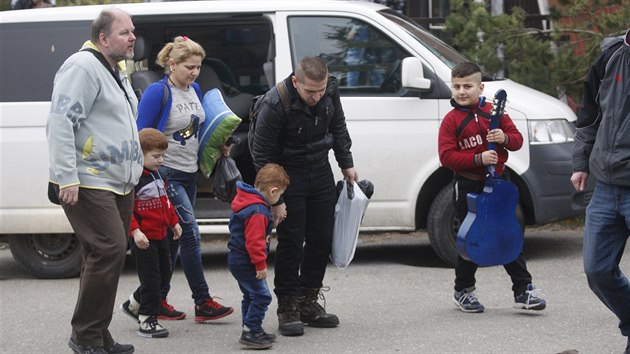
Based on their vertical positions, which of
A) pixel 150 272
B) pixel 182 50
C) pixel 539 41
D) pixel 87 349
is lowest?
pixel 87 349

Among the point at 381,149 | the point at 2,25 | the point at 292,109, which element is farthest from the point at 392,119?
the point at 2,25

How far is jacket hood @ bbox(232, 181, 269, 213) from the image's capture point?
260 inches

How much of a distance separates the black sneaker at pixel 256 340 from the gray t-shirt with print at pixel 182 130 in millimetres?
1200

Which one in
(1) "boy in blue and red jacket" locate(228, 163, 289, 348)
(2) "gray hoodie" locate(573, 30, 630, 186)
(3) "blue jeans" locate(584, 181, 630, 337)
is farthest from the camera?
(1) "boy in blue and red jacket" locate(228, 163, 289, 348)

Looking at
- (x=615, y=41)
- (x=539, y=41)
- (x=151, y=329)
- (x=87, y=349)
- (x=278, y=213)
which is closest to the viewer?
(x=615, y=41)

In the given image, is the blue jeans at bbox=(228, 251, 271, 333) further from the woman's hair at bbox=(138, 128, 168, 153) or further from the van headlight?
the van headlight

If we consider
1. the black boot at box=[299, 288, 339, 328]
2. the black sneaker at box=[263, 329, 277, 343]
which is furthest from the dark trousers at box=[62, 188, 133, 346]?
the black boot at box=[299, 288, 339, 328]

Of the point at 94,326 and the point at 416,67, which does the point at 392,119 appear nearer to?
the point at 416,67

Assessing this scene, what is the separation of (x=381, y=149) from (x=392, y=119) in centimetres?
24

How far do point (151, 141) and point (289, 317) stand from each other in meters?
1.31

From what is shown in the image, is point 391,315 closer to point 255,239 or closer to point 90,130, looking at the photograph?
point 255,239

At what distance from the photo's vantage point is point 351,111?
893 cm

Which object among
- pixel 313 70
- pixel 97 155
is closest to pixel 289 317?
pixel 313 70

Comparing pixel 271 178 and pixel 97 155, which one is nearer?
pixel 97 155
